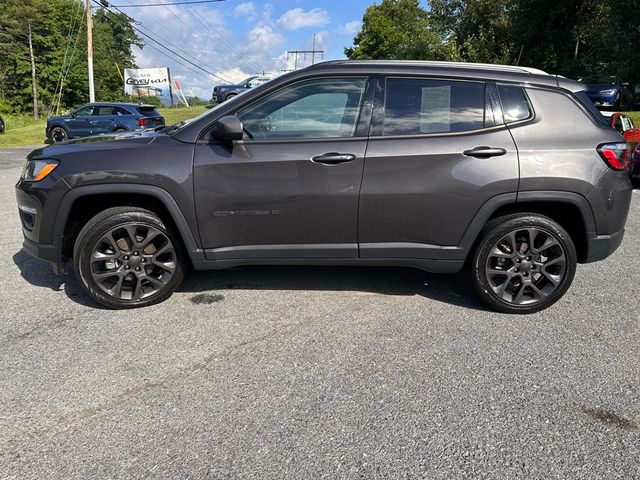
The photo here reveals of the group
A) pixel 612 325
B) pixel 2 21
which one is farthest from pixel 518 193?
pixel 2 21

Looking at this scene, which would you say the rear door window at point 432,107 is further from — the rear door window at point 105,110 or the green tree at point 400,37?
the green tree at point 400,37

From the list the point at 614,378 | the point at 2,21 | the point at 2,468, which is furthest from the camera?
the point at 2,21

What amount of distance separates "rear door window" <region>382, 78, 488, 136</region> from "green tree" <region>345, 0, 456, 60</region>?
2416 centimetres

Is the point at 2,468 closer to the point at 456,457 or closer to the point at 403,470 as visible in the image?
the point at 403,470

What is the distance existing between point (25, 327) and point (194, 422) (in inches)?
69.6

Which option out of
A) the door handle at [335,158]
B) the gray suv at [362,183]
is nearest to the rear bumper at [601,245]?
the gray suv at [362,183]

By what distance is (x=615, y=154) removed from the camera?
3.26 metres

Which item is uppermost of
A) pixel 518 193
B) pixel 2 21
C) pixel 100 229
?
pixel 2 21

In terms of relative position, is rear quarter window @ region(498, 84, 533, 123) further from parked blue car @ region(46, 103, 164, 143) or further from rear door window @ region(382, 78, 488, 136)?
parked blue car @ region(46, 103, 164, 143)

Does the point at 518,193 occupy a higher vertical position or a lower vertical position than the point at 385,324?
higher

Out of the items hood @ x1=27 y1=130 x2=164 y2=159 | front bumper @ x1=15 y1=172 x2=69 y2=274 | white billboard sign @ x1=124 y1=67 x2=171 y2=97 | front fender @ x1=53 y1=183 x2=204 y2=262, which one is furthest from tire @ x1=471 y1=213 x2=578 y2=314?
white billboard sign @ x1=124 y1=67 x2=171 y2=97

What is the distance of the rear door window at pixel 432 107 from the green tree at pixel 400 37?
2416 centimetres

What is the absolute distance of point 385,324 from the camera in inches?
131

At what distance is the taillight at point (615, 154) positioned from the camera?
3240 millimetres
